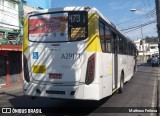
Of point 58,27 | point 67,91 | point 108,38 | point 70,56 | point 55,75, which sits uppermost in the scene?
point 58,27

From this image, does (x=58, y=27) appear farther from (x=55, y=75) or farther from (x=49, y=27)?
(x=55, y=75)

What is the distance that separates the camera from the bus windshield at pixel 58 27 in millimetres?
9488

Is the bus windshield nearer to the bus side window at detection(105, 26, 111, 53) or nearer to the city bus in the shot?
the city bus

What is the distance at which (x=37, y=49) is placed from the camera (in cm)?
1000

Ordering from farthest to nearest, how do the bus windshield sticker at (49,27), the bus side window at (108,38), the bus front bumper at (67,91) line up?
the bus side window at (108,38) → the bus windshield sticker at (49,27) → the bus front bumper at (67,91)

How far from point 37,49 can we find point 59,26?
1.06 metres

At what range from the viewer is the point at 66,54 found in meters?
9.51

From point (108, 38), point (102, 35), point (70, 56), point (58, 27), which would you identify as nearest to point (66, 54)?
point (70, 56)

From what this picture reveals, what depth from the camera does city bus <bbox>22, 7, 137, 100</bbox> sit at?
365 inches

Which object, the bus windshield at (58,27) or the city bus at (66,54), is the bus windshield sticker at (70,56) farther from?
the bus windshield at (58,27)

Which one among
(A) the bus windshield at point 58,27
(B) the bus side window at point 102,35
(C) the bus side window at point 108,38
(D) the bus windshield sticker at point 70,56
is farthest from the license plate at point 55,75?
(C) the bus side window at point 108,38

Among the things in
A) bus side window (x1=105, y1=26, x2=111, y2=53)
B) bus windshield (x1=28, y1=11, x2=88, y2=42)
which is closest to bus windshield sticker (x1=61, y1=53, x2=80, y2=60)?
bus windshield (x1=28, y1=11, x2=88, y2=42)

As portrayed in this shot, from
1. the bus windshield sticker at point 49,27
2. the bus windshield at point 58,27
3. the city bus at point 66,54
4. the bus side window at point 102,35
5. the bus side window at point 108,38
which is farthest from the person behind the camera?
the bus side window at point 108,38

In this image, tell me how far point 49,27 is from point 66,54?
→ 1.07m
